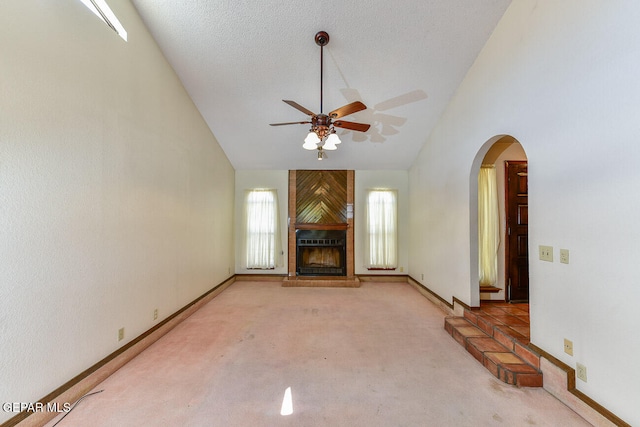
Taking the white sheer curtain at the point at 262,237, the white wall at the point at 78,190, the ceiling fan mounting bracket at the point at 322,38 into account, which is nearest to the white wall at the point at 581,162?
the ceiling fan mounting bracket at the point at 322,38

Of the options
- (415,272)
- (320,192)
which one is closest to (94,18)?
(320,192)

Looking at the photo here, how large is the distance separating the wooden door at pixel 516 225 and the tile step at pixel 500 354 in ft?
4.27

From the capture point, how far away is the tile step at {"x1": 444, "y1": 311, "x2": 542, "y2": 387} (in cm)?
215

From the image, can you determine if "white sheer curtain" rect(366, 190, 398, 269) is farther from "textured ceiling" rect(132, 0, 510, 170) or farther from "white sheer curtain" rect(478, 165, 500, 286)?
"white sheer curtain" rect(478, 165, 500, 286)

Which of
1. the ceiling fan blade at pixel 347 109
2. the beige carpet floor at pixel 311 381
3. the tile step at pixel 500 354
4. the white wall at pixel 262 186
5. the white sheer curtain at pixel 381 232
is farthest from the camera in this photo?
the white wall at pixel 262 186

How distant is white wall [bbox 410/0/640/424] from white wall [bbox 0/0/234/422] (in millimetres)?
3810

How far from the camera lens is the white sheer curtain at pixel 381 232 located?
5.82 m

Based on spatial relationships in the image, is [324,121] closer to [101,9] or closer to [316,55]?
[316,55]

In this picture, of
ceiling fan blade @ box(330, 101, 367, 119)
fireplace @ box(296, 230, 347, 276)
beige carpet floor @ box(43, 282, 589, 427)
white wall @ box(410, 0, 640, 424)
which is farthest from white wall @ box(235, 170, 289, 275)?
white wall @ box(410, 0, 640, 424)

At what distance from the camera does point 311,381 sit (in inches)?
86.3

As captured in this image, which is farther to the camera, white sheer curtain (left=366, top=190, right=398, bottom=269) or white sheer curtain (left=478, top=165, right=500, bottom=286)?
white sheer curtain (left=366, top=190, right=398, bottom=269)

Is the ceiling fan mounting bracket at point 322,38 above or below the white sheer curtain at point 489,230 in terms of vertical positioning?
above

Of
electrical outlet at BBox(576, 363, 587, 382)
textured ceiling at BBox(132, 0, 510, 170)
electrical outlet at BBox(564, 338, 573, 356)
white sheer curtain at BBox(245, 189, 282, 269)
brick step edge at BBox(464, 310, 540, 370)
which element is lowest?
brick step edge at BBox(464, 310, 540, 370)

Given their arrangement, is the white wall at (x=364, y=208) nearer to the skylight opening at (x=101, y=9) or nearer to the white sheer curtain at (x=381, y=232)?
the white sheer curtain at (x=381, y=232)
